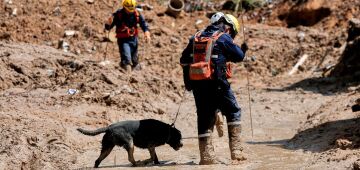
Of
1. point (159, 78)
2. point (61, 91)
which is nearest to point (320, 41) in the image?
point (159, 78)

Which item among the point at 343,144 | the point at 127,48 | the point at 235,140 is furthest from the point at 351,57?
the point at 235,140

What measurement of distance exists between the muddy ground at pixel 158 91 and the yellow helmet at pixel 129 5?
52.0 inches

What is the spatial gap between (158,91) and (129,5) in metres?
1.88

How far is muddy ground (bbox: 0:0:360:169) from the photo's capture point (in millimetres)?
8961

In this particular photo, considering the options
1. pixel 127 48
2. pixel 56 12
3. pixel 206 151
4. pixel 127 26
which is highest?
pixel 56 12

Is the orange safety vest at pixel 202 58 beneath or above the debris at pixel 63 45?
beneath

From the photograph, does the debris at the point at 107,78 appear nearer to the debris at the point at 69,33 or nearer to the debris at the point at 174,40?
the debris at the point at 69,33

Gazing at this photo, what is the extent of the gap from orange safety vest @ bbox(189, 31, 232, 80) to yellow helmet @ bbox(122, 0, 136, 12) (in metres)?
6.11

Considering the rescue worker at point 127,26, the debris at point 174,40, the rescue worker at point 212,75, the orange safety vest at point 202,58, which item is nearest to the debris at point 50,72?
the rescue worker at point 127,26

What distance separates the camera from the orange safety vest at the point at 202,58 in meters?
7.79

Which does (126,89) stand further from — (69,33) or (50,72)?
(69,33)

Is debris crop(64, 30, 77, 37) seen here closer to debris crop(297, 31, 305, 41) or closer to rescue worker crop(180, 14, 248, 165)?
debris crop(297, 31, 305, 41)

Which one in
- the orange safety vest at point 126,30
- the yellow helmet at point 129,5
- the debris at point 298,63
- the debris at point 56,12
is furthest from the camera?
the debris at point 56,12

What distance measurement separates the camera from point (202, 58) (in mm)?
7863
